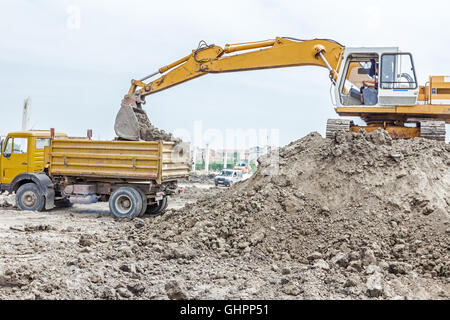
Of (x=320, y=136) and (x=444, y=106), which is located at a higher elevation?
(x=444, y=106)

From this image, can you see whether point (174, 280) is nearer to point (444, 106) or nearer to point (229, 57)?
point (444, 106)

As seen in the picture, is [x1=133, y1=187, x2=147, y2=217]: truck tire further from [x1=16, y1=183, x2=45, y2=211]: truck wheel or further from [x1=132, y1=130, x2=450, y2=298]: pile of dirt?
[x1=16, y1=183, x2=45, y2=211]: truck wheel

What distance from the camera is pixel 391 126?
37.9ft

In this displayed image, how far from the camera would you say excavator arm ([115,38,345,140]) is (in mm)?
12367

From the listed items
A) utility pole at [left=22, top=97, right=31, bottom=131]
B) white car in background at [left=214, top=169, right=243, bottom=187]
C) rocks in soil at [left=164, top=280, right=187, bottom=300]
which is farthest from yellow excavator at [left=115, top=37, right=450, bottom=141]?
white car in background at [left=214, top=169, right=243, bottom=187]

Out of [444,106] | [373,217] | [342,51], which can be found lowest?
[373,217]

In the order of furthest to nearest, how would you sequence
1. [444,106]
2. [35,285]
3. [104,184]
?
[104,184], [444,106], [35,285]

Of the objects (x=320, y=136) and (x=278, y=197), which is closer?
(x=278, y=197)

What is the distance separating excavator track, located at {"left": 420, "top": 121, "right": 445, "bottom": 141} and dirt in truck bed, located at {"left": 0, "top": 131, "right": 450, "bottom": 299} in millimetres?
399

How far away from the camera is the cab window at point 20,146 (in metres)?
14.3

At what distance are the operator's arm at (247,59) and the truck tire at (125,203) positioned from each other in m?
3.41

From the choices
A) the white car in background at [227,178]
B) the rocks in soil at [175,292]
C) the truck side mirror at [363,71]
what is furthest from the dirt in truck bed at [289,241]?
the white car in background at [227,178]

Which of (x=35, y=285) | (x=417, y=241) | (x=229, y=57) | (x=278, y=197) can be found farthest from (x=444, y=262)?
(x=229, y=57)
